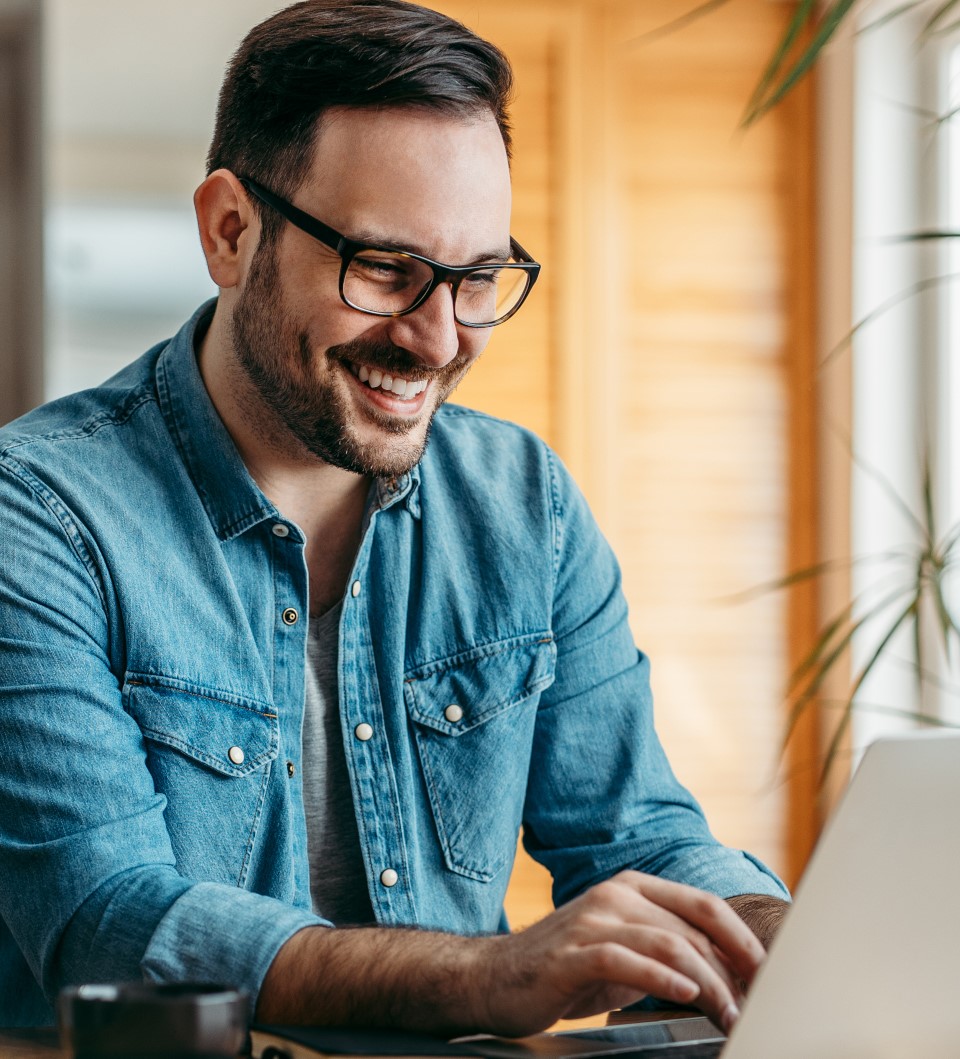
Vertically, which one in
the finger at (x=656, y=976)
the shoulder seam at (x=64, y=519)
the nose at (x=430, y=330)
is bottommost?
the finger at (x=656, y=976)

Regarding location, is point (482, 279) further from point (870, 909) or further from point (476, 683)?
point (870, 909)

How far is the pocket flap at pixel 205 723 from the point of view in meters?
1.18

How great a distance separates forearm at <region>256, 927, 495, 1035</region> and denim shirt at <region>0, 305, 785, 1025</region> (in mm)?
126

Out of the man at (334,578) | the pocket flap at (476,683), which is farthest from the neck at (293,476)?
the pocket flap at (476,683)

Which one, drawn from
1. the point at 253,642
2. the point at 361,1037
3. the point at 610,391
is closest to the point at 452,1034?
the point at 361,1037

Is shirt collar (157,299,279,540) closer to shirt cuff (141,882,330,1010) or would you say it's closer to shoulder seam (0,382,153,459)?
shoulder seam (0,382,153,459)

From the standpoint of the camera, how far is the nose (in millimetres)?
1282

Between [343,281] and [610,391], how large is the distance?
1.86m

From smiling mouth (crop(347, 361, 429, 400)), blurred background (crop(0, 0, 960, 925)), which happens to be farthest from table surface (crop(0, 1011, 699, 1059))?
blurred background (crop(0, 0, 960, 925))

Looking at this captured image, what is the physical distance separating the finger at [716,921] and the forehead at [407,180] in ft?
2.11

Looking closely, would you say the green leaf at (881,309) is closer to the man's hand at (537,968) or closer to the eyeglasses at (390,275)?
the eyeglasses at (390,275)

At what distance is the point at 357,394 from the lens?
4.35ft

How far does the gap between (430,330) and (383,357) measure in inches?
2.1

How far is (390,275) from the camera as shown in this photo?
1277mm
